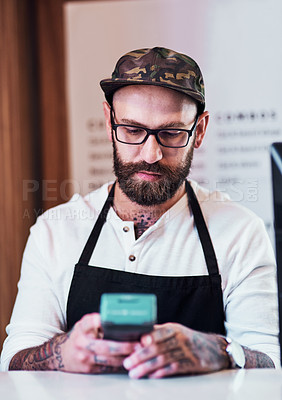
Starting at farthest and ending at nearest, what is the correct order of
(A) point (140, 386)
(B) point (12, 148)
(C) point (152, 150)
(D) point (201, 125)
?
(B) point (12, 148), (D) point (201, 125), (C) point (152, 150), (A) point (140, 386)

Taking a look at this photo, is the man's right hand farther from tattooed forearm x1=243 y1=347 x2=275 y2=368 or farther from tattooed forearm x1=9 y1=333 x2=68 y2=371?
tattooed forearm x1=243 y1=347 x2=275 y2=368

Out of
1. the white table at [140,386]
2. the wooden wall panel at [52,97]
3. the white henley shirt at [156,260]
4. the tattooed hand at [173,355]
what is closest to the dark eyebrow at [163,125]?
the white henley shirt at [156,260]

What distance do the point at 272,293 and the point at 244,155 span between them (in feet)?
4.57

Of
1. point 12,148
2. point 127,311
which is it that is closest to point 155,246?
point 127,311

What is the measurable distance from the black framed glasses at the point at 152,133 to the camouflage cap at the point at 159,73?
0.41 ft

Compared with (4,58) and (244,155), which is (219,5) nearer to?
(244,155)

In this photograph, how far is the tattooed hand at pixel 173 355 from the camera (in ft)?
4.21

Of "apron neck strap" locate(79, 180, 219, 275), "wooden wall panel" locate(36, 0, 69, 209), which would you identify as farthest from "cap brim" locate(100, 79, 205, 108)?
"wooden wall panel" locate(36, 0, 69, 209)

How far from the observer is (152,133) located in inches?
69.1

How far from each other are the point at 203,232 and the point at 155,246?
0.17 meters

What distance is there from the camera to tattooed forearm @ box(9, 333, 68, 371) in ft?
4.79

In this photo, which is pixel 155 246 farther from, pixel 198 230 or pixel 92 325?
pixel 92 325

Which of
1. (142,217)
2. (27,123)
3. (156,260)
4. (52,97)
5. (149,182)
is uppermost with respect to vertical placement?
(52,97)

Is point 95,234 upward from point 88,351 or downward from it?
upward
